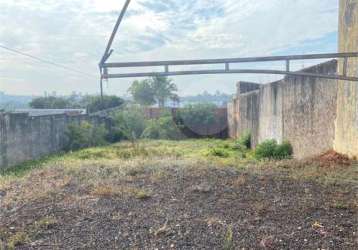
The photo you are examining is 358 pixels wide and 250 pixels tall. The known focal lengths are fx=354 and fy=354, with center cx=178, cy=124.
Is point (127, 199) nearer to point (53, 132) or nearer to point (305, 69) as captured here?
point (305, 69)

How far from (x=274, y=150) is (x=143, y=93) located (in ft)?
Result: 67.9

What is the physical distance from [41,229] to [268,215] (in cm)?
227

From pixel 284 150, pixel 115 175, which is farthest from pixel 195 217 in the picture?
pixel 284 150

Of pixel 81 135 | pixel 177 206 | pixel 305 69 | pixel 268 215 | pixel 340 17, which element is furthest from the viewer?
pixel 81 135

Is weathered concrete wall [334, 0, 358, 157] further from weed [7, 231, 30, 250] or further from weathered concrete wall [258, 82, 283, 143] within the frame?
weed [7, 231, 30, 250]

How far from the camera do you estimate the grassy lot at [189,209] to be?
10.1 ft

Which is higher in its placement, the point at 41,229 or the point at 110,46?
the point at 110,46

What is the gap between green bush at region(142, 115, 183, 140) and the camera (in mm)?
16922

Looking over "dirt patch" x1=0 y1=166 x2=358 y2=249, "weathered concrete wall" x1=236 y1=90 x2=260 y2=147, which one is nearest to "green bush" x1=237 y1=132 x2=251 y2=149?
"weathered concrete wall" x1=236 y1=90 x2=260 y2=147

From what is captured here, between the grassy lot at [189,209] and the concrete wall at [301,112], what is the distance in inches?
40.1

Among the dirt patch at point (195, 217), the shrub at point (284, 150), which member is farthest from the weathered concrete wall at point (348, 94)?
the shrub at point (284, 150)

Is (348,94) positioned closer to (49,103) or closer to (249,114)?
(249,114)

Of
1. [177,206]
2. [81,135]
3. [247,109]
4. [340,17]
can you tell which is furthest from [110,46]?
[247,109]

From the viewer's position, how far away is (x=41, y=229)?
3.54m
